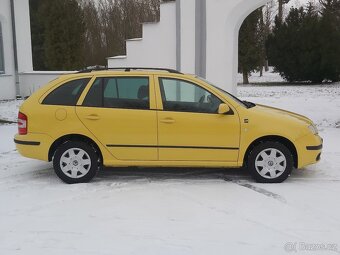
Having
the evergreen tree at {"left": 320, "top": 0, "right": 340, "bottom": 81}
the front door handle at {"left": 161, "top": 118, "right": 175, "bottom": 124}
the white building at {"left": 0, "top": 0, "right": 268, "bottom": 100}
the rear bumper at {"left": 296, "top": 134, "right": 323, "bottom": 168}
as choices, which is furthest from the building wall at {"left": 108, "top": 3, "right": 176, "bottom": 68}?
the evergreen tree at {"left": 320, "top": 0, "right": 340, "bottom": 81}

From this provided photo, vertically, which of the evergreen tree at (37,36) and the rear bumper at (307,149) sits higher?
the evergreen tree at (37,36)

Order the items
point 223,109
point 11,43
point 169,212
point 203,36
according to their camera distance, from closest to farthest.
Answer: point 169,212 < point 223,109 < point 203,36 < point 11,43

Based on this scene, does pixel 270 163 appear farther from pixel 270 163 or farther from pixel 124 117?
pixel 124 117

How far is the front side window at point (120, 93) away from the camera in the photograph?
6113 mm

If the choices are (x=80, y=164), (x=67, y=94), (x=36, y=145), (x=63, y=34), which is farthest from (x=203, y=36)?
(x=63, y=34)

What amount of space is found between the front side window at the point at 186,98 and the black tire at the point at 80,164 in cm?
125

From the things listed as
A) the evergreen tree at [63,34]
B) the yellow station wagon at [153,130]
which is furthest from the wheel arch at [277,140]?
the evergreen tree at [63,34]

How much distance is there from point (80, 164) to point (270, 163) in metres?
2.71

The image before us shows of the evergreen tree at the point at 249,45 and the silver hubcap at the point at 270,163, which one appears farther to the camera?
the evergreen tree at the point at 249,45

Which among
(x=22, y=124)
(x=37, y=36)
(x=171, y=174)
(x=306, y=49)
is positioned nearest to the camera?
(x=22, y=124)

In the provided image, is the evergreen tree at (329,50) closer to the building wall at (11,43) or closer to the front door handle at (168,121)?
the building wall at (11,43)

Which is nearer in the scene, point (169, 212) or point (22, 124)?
point (169, 212)

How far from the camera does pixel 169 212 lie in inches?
197

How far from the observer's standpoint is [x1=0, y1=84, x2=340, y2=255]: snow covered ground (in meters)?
4.18
